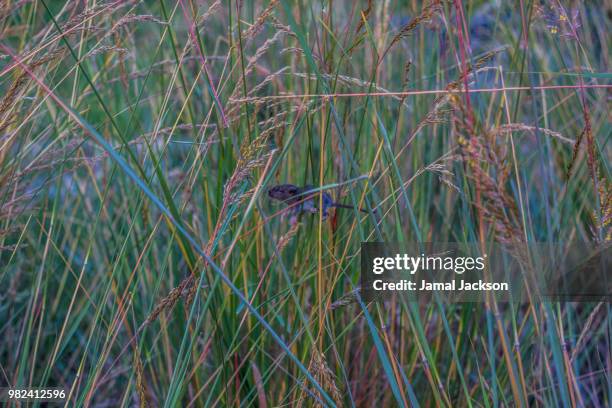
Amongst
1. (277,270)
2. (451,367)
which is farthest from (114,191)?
(451,367)

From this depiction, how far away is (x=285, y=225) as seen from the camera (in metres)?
1.44

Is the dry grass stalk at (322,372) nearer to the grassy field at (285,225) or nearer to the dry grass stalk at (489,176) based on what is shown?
the grassy field at (285,225)

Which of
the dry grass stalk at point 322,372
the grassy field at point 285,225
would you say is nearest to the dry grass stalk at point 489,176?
the grassy field at point 285,225

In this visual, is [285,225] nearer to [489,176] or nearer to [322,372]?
[322,372]

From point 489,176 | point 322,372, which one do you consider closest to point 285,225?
point 322,372

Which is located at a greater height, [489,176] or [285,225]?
[489,176]

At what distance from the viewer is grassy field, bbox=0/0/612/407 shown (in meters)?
0.98

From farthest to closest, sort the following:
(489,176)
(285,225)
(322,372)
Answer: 1. (285,225)
2. (322,372)
3. (489,176)

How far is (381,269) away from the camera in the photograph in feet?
3.51

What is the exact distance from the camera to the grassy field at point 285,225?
0.98 metres

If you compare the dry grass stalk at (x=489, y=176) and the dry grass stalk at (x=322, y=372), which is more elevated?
the dry grass stalk at (x=489, y=176)

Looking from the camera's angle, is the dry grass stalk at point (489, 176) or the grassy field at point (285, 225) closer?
the dry grass stalk at point (489, 176)

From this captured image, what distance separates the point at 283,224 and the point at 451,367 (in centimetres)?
50

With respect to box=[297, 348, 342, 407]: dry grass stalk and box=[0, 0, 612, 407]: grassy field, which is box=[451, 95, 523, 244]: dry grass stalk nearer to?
box=[0, 0, 612, 407]: grassy field
